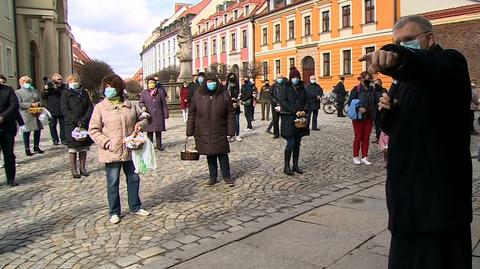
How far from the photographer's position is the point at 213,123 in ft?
24.8

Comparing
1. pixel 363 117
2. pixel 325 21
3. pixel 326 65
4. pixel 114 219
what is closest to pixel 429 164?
pixel 114 219

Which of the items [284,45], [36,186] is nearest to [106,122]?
[36,186]

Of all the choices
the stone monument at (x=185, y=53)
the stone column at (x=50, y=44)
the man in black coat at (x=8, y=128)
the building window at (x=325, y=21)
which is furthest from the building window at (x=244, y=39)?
the man in black coat at (x=8, y=128)

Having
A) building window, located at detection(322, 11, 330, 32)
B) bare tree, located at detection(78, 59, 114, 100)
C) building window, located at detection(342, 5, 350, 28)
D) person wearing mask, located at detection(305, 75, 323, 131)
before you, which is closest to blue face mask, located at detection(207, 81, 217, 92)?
person wearing mask, located at detection(305, 75, 323, 131)

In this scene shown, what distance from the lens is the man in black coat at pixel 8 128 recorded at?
771 centimetres

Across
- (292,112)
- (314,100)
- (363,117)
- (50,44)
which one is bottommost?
(363,117)

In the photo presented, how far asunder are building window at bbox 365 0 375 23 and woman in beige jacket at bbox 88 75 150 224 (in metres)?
33.5

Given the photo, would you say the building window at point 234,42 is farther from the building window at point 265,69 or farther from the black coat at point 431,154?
the black coat at point 431,154

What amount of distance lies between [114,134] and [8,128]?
117 inches

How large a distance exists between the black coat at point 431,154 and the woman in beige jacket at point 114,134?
3.86 metres

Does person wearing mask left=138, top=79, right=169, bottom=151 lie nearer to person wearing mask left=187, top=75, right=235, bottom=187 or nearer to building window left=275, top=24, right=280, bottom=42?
person wearing mask left=187, top=75, right=235, bottom=187

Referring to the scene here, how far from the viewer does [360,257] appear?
14.4 feet

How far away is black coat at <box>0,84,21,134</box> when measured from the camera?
7.69 meters

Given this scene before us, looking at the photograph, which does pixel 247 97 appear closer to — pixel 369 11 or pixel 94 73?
pixel 369 11
